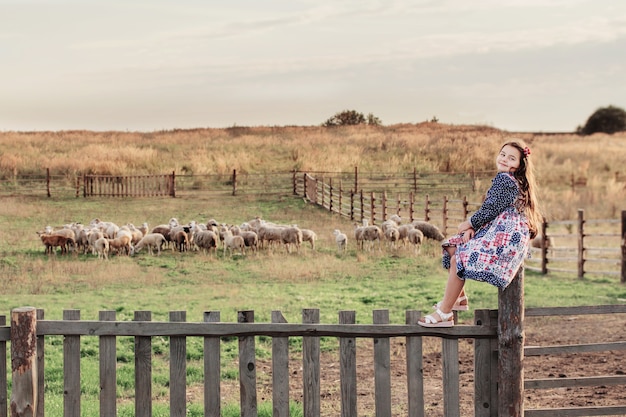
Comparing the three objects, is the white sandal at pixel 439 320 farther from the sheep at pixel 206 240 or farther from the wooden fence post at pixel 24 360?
the sheep at pixel 206 240

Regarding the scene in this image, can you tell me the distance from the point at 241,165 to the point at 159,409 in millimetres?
37466

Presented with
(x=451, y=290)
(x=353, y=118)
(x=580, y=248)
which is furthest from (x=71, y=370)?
(x=353, y=118)

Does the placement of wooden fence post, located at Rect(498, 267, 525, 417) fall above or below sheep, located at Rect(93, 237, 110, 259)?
above

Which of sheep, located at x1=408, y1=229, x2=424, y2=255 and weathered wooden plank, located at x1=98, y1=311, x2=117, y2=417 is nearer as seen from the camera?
weathered wooden plank, located at x1=98, y1=311, x2=117, y2=417

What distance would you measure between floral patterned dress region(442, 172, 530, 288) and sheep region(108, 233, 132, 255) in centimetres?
1837

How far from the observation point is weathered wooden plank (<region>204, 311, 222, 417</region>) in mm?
6168

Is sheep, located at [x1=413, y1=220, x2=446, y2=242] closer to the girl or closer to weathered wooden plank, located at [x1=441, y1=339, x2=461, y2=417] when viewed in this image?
weathered wooden plank, located at [x1=441, y1=339, x2=461, y2=417]

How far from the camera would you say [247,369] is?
6.22 meters

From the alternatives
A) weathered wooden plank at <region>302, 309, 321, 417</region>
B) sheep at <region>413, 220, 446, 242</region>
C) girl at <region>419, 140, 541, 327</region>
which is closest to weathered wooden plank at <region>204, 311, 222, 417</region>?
weathered wooden plank at <region>302, 309, 321, 417</region>

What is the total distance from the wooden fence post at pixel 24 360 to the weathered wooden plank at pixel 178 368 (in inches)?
37.5

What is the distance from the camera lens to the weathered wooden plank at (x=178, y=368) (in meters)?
6.19

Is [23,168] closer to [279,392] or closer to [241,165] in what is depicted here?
[241,165]

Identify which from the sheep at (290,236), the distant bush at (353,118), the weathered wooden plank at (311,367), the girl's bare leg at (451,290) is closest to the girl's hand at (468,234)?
the girl's bare leg at (451,290)

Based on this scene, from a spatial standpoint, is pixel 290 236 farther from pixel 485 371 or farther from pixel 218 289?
pixel 485 371
